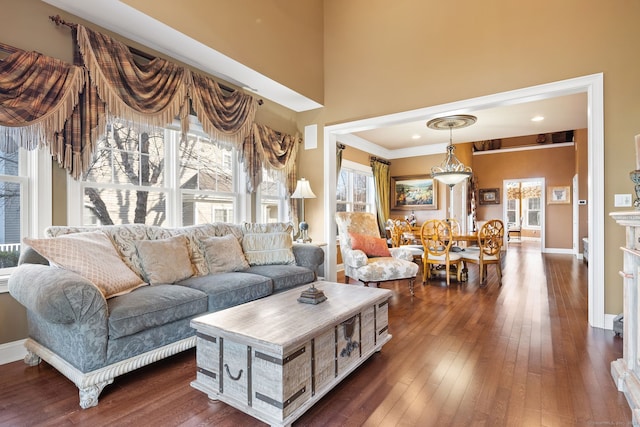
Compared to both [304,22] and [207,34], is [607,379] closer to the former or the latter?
[207,34]

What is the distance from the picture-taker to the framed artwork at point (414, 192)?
290 inches

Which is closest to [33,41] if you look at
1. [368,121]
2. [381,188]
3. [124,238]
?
[124,238]

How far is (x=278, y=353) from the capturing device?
57.9 inches

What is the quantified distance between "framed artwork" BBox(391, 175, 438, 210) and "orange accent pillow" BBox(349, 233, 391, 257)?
3398 millimetres

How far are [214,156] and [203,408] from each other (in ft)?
9.48

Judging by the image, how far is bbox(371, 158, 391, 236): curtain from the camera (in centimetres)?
719

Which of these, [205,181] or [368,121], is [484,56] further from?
[205,181]

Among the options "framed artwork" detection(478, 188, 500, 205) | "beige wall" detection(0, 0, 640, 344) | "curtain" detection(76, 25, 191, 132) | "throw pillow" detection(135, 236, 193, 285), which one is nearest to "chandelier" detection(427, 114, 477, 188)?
"beige wall" detection(0, 0, 640, 344)

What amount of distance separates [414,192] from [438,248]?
116 inches

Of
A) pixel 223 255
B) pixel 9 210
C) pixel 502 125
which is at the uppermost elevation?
pixel 502 125

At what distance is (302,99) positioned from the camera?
451 centimetres

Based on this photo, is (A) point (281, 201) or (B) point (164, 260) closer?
(B) point (164, 260)

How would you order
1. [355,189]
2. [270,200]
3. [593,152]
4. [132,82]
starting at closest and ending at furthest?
[132,82]
[593,152]
[270,200]
[355,189]

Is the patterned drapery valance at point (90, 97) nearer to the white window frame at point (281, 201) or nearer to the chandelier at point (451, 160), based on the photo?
the white window frame at point (281, 201)
